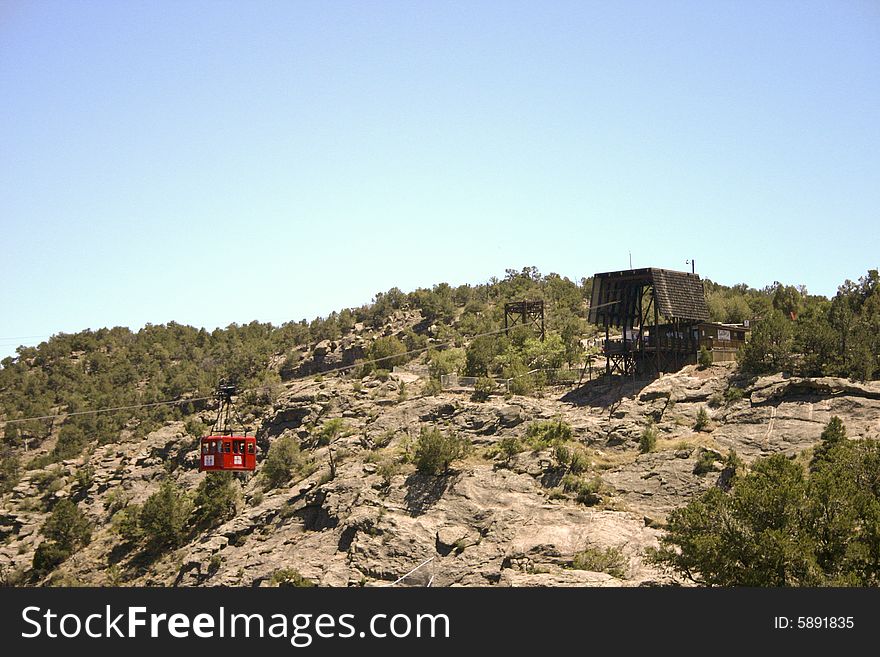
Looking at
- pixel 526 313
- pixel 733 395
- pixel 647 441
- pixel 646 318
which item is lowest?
pixel 647 441

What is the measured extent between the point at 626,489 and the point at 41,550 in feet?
149

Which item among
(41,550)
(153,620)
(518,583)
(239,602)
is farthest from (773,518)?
(41,550)

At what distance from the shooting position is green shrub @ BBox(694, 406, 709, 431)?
2672 inches

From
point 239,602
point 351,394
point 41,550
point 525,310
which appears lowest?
point 41,550

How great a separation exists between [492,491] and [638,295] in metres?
22.1

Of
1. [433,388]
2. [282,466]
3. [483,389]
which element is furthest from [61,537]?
[483,389]

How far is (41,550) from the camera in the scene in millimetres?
79625

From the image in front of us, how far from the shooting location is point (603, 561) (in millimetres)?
53562

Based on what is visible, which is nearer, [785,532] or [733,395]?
[785,532]

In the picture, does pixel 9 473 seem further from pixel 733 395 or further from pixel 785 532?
pixel 785 532

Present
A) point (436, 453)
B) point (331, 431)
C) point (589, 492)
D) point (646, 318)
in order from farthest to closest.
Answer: point (331, 431) → point (646, 318) → point (436, 453) → point (589, 492)

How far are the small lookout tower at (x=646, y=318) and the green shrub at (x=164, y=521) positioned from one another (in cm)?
3352

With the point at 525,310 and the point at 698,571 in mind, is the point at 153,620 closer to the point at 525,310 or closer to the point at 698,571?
the point at 698,571

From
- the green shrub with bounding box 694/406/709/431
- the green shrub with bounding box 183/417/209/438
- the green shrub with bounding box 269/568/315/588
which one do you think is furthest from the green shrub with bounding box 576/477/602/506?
the green shrub with bounding box 183/417/209/438
